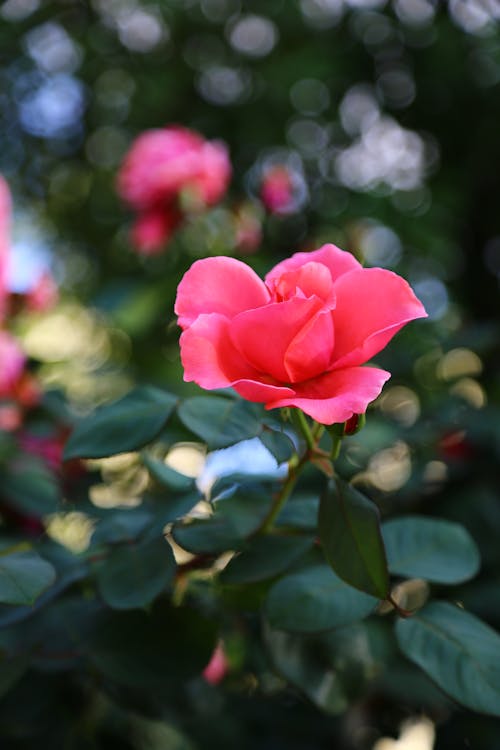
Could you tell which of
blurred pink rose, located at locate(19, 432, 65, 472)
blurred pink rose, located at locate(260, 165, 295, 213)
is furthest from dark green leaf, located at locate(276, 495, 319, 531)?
blurred pink rose, located at locate(260, 165, 295, 213)

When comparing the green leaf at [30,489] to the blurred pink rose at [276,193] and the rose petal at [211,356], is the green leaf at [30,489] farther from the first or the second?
the blurred pink rose at [276,193]

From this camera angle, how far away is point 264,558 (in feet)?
1.82

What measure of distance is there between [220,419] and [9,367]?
53 centimetres

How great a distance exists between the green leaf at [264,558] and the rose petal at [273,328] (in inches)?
5.3

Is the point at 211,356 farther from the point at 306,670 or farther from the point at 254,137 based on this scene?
the point at 254,137

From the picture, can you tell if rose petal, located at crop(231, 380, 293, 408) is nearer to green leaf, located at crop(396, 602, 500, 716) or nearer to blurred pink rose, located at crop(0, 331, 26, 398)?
green leaf, located at crop(396, 602, 500, 716)

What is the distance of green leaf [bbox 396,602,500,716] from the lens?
0.49m

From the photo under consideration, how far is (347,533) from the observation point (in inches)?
18.8

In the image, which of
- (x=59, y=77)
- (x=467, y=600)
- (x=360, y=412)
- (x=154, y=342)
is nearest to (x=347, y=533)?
(x=360, y=412)

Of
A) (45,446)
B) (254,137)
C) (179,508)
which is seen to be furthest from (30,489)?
(254,137)

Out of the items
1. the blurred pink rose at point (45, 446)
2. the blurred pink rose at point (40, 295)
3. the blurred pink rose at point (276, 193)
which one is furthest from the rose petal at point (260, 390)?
the blurred pink rose at point (276, 193)

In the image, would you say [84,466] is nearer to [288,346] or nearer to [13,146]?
[288,346]

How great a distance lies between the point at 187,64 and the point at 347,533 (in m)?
2.49

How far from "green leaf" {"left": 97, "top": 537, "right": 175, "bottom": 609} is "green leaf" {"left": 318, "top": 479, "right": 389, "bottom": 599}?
0.12 m
